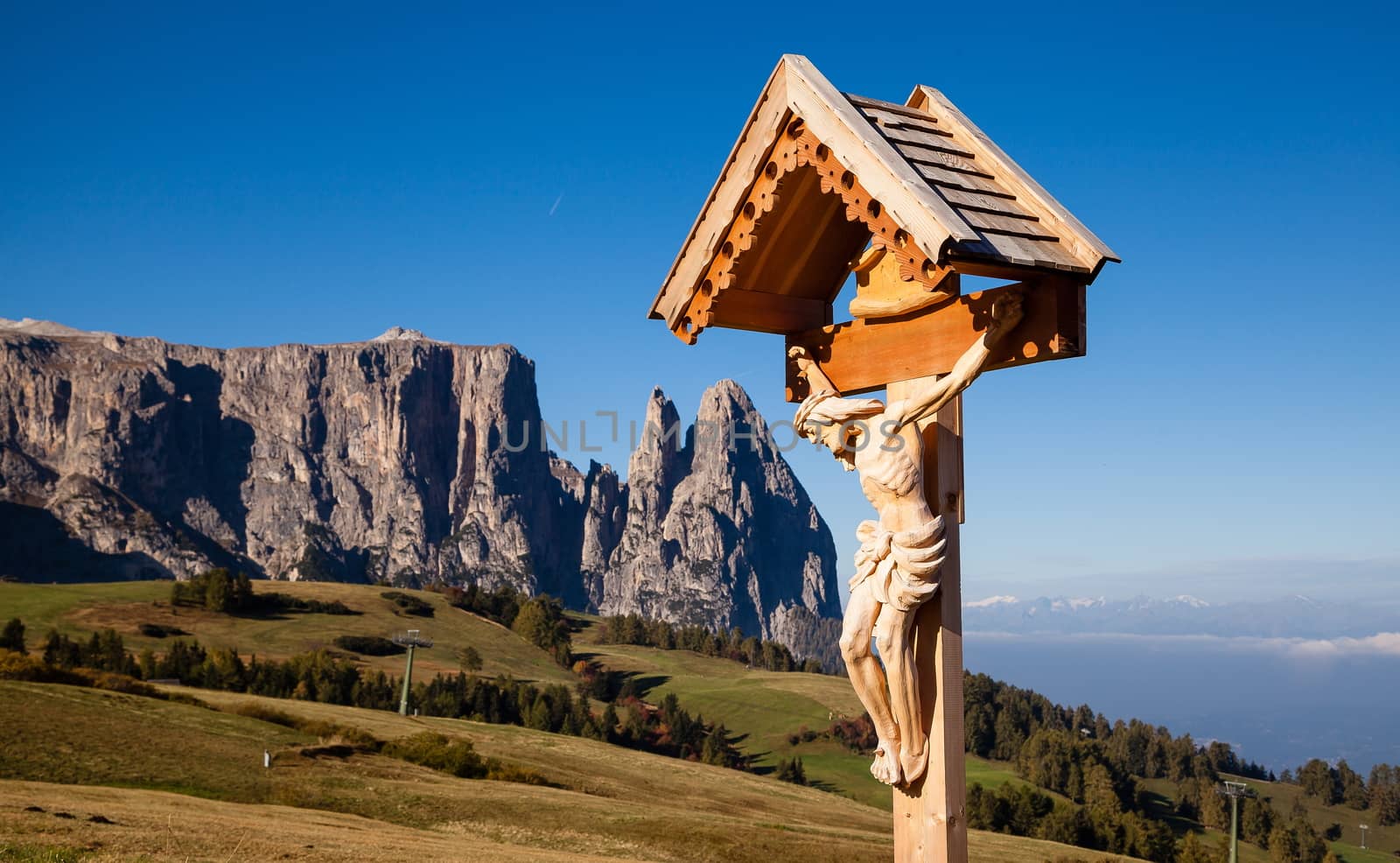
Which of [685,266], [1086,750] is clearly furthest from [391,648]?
[685,266]

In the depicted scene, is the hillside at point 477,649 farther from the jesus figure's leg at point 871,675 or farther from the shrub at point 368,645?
the jesus figure's leg at point 871,675

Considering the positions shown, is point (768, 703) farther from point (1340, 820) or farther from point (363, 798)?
point (363, 798)

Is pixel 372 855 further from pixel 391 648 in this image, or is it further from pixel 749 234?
pixel 391 648

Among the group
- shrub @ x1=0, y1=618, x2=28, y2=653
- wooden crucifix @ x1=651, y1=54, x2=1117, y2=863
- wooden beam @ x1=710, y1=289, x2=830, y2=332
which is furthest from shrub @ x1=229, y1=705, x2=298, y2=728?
wooden crucifix @ x1=651, y1=54, x2=1117, y2=863

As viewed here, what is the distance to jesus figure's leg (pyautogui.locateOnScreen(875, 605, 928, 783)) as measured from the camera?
6426mm

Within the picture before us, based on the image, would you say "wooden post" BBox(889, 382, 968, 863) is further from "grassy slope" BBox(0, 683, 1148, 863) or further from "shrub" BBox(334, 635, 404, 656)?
"shrub" BBox(334, 635, 404, 656)

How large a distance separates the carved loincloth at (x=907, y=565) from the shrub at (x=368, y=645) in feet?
416

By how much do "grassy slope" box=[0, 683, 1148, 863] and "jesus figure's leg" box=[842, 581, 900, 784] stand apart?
429 inches

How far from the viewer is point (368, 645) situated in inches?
5012

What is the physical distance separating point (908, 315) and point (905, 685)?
2222 millimetres

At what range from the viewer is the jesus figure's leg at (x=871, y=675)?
6.53 m

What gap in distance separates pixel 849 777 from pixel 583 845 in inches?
3446

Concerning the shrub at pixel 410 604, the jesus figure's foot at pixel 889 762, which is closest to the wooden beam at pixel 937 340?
the jesus figure's foot at pixel 889 762

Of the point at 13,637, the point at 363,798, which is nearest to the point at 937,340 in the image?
the point at 363,798
